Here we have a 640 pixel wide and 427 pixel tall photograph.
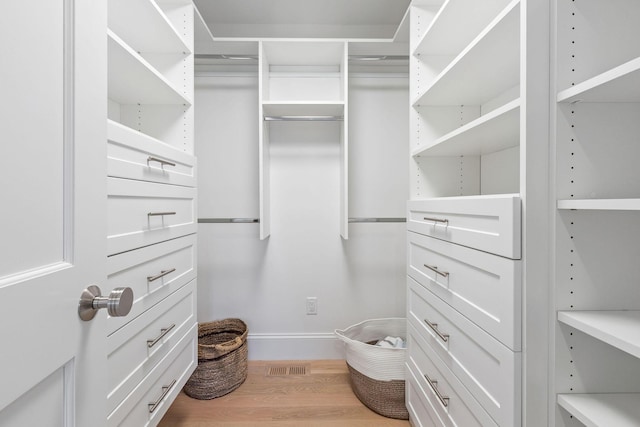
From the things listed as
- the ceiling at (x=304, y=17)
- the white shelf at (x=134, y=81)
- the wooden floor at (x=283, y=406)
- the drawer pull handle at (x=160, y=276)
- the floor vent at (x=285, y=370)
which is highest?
the ceiling at (x=304, y=17)

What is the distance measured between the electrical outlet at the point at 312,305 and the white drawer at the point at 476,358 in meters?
0.98

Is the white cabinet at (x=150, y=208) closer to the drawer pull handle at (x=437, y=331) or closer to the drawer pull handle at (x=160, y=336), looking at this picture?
the drawer pull handle at (x=160, y=336)

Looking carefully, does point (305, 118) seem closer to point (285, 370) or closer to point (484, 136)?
point (484, 136)

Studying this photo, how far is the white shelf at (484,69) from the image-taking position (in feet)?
3.13

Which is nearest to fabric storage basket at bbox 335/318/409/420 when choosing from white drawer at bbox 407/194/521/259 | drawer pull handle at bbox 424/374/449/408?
drawer pull handle at bbox 424/374/449/408

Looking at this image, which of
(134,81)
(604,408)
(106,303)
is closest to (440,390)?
(604,408)

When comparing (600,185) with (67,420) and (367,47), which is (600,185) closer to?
(67,420)

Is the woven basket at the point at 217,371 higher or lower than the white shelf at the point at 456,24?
→ lower

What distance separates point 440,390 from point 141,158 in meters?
1.38

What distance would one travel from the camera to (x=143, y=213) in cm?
113

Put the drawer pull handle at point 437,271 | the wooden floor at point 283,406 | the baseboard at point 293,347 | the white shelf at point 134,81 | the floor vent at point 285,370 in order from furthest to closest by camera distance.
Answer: the baseboard at point 293,347
the floor vent at point 285,370
the wooden floor at point 283,406
the drawer pull handle at point 437,271
the white shelf at point 134,81

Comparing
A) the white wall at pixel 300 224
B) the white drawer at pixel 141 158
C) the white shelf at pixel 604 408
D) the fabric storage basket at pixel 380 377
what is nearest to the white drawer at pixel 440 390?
the fabric storage basket at pixel 380 377

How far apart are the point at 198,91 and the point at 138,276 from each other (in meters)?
1.59

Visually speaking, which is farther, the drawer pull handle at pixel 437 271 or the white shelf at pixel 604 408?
the drawer pull handle at pixel 437 271
